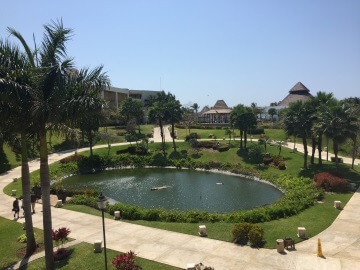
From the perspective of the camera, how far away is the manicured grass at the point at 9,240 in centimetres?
1679

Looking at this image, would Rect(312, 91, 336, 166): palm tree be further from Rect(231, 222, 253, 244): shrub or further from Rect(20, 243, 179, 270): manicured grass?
Rect(20, 243, 179, 270): manicured grass

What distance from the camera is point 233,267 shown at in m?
15.5

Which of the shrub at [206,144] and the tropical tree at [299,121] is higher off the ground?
the tropical tree at [299,121]

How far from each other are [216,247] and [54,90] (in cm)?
1177

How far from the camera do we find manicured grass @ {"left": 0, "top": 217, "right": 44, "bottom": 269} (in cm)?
1679

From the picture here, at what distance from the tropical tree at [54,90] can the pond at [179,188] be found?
1594 cm

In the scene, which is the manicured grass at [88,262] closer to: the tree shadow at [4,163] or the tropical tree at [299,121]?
the tropical tree at [299,121]

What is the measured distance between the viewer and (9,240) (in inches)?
771

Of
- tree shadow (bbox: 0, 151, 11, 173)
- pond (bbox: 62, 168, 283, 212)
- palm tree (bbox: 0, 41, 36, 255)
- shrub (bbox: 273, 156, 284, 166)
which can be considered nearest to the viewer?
palm tree (bbox: 0, 41, 36, 255)

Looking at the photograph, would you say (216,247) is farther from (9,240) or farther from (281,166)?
(281,166)

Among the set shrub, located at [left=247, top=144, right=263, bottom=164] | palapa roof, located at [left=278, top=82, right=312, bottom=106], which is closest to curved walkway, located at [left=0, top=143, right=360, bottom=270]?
shrub, located at [left=247, top=144, right=263, bottom=164]

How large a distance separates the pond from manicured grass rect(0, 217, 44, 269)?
10.2 metres

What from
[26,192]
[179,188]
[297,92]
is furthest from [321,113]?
[297,92]

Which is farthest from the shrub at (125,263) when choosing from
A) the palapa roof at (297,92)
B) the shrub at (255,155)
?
the palapa roof at (297,92)
